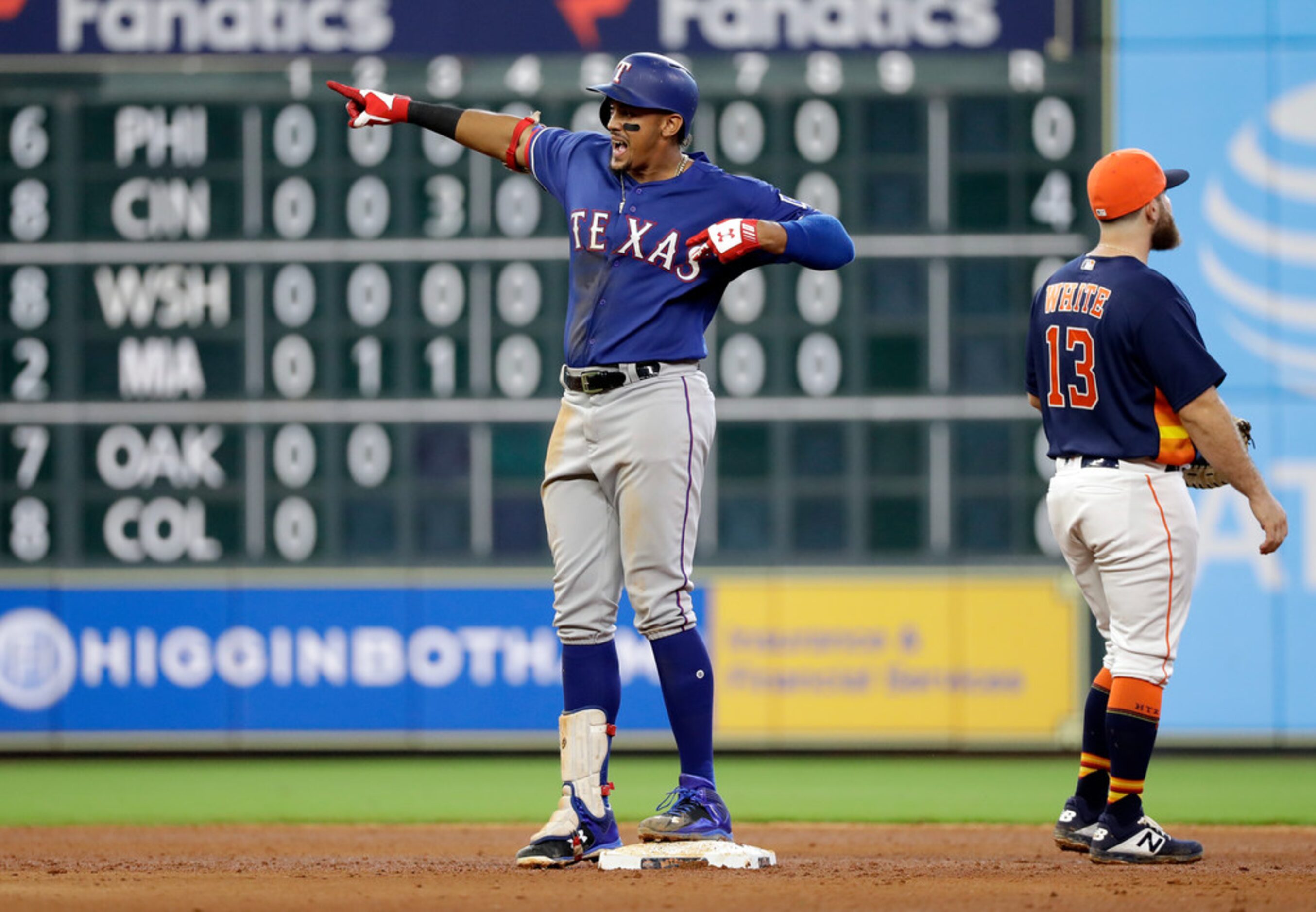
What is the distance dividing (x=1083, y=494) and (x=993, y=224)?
475cm

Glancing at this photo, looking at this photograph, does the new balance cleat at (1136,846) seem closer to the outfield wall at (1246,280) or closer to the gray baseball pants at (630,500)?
the gray baseball pants at (630,500)

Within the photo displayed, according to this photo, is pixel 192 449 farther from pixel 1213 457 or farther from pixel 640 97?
pixel 1213 457

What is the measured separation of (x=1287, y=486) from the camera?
30.2ft

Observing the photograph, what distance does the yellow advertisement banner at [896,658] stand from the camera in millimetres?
9195

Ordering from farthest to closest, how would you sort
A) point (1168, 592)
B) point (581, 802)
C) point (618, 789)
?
point (618, 789) → point (1168, 592) → point (581, 802)

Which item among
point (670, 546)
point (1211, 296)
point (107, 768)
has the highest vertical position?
point (1211, 296)

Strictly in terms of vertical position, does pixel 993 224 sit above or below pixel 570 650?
above

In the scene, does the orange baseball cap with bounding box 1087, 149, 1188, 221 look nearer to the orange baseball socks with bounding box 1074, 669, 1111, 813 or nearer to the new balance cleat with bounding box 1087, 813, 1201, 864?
the orange baseball socks with bounding box 1074, 669, 1111, 813

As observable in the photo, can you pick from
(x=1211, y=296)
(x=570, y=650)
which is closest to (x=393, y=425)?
(x=1211, y=296)

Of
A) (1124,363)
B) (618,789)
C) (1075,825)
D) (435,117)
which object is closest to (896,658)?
(618,789)

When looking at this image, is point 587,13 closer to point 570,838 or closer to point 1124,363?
point 1124,363

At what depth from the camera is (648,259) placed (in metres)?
4.51

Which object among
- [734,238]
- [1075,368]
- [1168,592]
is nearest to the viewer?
[734,238]

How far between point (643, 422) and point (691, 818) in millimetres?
951
